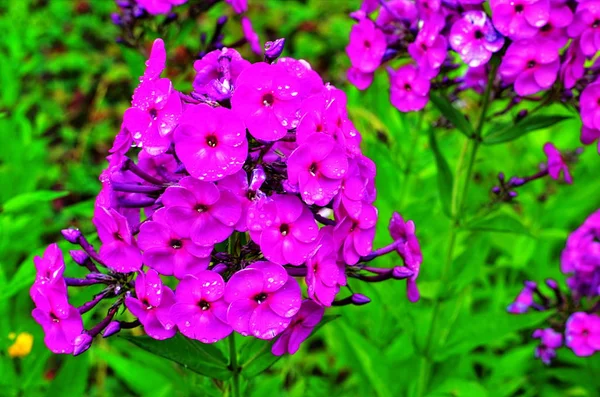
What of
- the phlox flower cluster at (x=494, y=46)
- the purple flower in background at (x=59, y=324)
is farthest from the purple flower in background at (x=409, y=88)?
the purple flower in background at (x=59, y=324)

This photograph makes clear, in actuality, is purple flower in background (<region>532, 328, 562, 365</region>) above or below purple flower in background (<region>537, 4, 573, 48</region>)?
below

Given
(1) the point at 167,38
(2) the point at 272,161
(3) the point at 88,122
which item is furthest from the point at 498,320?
(3) the point at 88,122

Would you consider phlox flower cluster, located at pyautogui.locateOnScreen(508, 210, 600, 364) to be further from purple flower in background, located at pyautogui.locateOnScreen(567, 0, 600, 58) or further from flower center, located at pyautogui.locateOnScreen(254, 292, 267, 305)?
flower center, located at pyautogui.locateOnScreen(254, 292, 267, 305)

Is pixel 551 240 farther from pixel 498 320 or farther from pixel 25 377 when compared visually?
pixel 25 377

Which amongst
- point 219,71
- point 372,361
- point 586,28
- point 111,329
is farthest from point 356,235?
point 372,361

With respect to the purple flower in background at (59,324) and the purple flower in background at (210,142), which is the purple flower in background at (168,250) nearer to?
the purple flower in background at (210,142)

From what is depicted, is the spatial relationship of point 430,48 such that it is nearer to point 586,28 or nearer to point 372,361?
point 586,28

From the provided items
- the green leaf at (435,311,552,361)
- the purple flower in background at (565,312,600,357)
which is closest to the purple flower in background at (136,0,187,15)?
the green leaf at (435,311,552,361)

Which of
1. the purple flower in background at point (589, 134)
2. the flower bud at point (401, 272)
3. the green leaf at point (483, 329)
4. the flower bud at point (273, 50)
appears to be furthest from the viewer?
the green leaf at point (483, 329)
